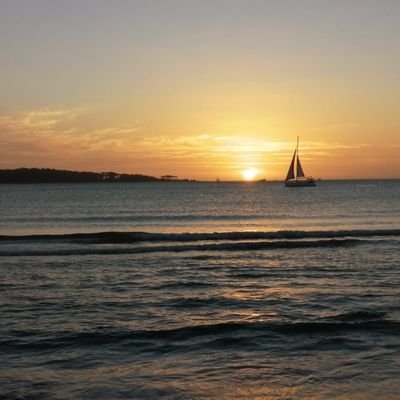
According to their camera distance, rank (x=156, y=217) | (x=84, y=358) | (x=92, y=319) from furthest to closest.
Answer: (x=156, y=217) → (x=92, y=319) → (x=84, y=358)

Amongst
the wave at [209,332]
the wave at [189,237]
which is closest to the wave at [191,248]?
the wave at [189,237]

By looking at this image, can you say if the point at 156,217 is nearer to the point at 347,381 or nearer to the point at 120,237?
the point at 120,237

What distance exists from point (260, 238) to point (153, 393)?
2602 cm

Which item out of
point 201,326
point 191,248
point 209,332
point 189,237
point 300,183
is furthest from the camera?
point 300,183

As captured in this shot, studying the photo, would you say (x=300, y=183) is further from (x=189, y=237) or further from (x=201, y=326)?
(x=201, y=326)

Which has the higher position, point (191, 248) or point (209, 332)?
point (209, 332)

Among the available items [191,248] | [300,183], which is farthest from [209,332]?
[300,183]

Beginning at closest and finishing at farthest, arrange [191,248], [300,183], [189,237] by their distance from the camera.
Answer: [191,248], [189,237], [300,183]

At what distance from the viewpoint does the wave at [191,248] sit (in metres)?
26.7

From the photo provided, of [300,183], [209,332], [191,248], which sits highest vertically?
[300,183]

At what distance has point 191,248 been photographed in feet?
93.7

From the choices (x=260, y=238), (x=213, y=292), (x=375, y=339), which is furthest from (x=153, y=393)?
(x=260, y=238)

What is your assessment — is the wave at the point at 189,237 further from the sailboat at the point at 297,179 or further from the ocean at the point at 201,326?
the sailboat at the point at 297,179

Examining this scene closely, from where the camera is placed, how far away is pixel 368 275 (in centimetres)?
1816
